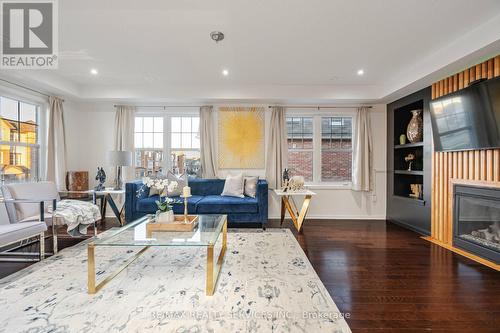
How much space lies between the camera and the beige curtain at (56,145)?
3.93 m

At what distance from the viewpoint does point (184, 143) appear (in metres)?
4.81

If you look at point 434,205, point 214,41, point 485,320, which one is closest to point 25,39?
point 214,41

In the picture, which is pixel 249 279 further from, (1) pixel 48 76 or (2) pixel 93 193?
(1) pixel 48 76

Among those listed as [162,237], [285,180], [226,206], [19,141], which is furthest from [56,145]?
[285,180]

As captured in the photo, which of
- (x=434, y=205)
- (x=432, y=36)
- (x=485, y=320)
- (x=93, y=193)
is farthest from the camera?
(x=93, y=193)

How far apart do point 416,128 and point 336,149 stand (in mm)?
1407

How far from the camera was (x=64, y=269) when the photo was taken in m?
2.41

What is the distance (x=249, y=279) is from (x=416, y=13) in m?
3.05

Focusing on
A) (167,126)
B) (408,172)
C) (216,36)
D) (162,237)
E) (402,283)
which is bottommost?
(402,283)

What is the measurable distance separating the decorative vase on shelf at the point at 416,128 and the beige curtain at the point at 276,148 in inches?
87.3

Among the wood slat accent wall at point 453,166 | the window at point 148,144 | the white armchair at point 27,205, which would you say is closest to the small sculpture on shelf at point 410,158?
the wood slat accent wall at point 453,166

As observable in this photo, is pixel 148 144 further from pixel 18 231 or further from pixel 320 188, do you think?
pixel 320 188

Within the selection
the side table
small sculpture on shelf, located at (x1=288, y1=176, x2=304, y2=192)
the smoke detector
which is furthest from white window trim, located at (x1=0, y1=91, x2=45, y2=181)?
small sculpture on shelf, located at (x1=288, y1=176, x2=304, y2=192)

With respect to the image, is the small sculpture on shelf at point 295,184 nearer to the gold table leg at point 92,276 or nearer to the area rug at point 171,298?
the area rug at point 171,298
